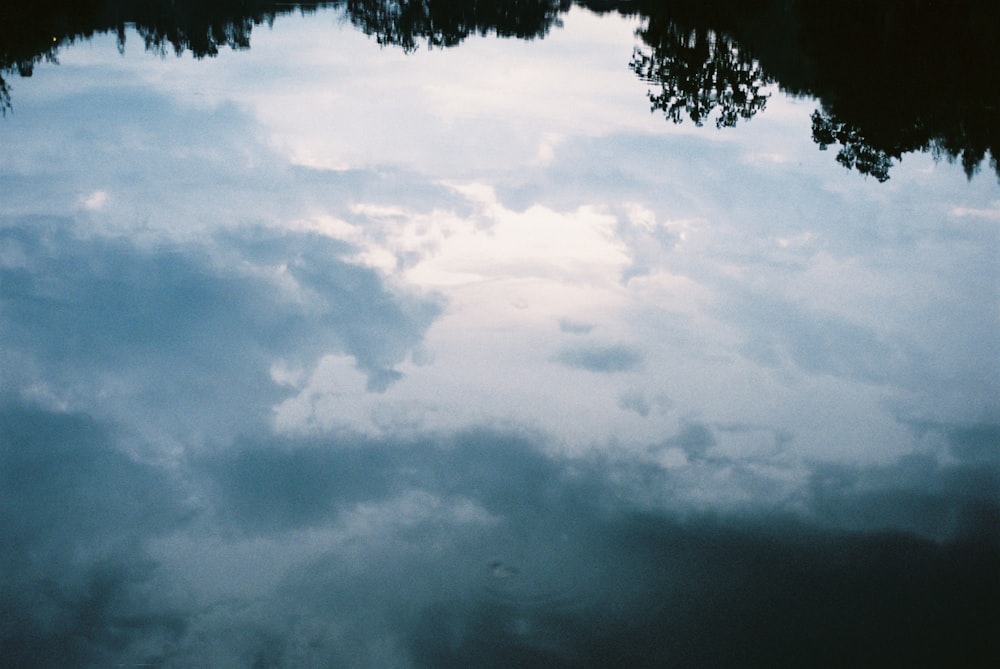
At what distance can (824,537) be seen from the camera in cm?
2170

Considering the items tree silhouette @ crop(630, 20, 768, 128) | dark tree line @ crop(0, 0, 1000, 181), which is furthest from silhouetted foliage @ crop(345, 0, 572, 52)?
tree silhouette @ crop(630, 20, 768, 128)

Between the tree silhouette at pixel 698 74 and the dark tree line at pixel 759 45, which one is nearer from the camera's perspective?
the dark tree line at pixel 759 45

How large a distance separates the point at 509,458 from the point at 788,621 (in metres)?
8.74

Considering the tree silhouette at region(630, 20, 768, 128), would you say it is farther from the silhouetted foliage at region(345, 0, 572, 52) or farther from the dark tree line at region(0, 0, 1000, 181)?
the silhouetted foliage at region(345, 0, 572, 52)

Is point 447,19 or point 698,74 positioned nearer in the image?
point 698,74

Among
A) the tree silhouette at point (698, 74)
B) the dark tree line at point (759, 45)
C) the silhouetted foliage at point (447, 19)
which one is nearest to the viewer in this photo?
the dark tree line at point (759, 45)

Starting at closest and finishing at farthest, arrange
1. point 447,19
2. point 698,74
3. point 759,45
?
point 698,74, point 759,45, point 447,19

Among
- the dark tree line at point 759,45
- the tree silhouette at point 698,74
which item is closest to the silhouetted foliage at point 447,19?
the dark tree line at point 759,45

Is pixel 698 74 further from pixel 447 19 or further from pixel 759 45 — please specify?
pixel 447 19

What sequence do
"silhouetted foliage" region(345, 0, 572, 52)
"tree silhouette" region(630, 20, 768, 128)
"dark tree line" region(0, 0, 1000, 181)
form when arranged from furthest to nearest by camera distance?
"silhouetted foliage" region(345, 0, 572, 52) < "tree silhouette" region(630, 20, 768, 128) < "dark tree line" region(0, 0, 1000, 181)

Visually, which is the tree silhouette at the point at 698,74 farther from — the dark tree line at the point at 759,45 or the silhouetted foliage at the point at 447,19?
the silhouetted foliage at the point at 447,19

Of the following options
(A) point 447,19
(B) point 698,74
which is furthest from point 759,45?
(A) point 447,19

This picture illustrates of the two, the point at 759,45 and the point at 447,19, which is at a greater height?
the point at 447,19

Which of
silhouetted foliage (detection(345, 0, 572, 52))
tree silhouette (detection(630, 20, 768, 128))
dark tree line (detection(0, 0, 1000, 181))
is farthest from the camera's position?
silhouetted foliage (detection(345, 0, 572, 52))
